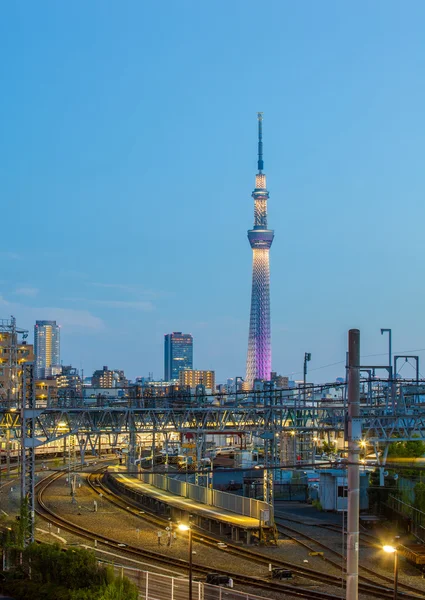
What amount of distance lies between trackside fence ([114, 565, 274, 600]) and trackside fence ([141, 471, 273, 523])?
40.7ft

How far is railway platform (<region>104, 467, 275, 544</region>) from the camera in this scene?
36.1 metres

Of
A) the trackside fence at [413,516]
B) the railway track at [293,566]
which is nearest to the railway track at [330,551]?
the railway track at [293,566]

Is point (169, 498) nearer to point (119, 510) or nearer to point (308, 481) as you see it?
point (119, 510)

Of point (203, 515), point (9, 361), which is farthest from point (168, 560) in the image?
point (9, 361)

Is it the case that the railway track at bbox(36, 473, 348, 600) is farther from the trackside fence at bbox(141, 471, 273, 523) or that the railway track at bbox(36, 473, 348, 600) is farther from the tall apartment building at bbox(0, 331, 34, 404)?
the tall apartment building at bbox(0, 331, 34, 404)

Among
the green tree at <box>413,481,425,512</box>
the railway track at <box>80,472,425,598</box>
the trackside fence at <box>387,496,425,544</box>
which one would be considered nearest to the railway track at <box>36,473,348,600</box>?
the railway track at <box>80,472,425,598</box>

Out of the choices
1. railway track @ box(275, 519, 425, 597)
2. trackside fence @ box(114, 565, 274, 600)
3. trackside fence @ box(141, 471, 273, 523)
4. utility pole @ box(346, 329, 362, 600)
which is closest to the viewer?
utility pole @ box(346, 329, 362, 600)

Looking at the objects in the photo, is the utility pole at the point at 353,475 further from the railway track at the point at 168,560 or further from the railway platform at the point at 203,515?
the railway platform at the point at 203,515

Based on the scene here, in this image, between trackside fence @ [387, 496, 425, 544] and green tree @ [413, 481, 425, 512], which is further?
green tree @ [413, 481, 425, 512]

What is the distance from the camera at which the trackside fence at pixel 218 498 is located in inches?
1507

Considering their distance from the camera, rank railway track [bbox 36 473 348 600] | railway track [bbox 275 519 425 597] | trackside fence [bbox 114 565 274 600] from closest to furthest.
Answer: trackside fence [bbox 114 565 274 600]
railway track [bbox 36 473 348 600]
railway track [bbox 275 519 425 597]

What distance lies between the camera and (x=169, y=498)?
155ft

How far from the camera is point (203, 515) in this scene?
39.3 metres

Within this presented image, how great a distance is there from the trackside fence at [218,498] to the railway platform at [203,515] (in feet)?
0.81
